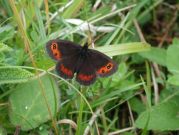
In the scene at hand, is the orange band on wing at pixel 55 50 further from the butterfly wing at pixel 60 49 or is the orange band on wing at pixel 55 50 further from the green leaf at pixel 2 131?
the green leaf at pixel 2 131

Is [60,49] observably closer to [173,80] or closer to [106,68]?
[106,68]

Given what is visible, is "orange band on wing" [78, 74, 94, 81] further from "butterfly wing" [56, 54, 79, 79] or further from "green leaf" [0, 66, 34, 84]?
"green leaf" [0, 66, 34, 84]

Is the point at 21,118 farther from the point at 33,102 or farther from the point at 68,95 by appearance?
the point at 68,95

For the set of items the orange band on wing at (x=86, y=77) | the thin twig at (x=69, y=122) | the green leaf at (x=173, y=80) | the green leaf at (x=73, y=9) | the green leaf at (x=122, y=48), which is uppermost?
the green leaf at (x=73, y=9)

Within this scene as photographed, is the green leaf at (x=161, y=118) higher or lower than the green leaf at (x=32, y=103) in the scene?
lower

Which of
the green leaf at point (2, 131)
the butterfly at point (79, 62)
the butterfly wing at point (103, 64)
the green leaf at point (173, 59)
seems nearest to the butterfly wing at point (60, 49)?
the butterfly at point (79, 62)

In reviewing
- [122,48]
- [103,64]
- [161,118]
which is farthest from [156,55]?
[103,64]

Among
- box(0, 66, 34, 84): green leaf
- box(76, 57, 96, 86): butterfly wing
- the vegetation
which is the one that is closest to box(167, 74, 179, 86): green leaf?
the vegetation
